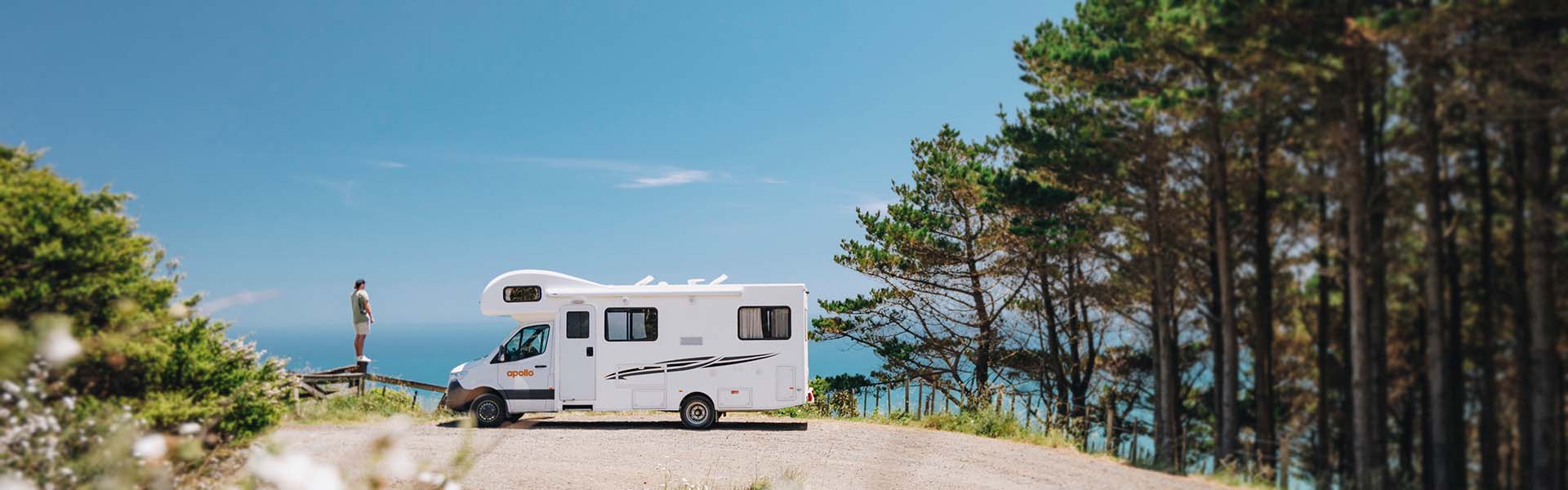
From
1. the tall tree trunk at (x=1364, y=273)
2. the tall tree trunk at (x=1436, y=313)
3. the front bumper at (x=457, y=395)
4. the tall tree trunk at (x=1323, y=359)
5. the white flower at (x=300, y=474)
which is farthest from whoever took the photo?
the front bumper at (x=457, y=395)

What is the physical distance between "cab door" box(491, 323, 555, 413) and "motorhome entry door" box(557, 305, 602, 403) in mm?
221

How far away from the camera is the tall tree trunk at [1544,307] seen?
18.4ft

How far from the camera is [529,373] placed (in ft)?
44.4

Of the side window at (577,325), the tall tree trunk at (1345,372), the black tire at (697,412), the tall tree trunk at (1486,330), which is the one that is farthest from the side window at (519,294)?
the tall tree trunk at (1486,330)

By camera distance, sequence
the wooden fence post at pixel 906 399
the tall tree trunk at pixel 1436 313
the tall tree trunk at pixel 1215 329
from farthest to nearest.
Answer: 1. the wooden fence post at pixel 906 399
2. the tall tree trunk at pixel 1215 329
3. the tall tree trunk at pixel 1436 313

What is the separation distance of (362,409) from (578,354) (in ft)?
9.50

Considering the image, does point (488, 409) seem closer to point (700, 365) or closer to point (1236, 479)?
point (700, 365)

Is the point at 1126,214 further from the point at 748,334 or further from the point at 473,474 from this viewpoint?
the point at 473,474

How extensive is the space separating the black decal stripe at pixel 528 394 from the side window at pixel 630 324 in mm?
1158

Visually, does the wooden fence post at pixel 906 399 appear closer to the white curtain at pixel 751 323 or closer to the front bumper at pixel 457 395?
the white curtain at pixel 751 323

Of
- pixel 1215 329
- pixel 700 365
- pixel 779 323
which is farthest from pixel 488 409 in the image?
pixel 1215 329

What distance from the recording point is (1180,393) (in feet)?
27.8

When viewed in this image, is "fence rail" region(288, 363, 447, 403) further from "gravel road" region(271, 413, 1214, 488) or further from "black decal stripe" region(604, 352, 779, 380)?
"black decal stripe" region(604, 352, 779, 380)

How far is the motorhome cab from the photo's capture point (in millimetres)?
13273
